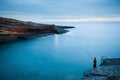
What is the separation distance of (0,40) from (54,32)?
138 feet

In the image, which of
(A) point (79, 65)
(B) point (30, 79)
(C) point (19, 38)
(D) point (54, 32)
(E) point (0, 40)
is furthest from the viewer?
(D) point (54, 32)

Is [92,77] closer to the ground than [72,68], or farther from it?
farther from it

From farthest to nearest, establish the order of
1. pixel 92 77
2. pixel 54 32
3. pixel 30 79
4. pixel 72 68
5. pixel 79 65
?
pixel 54 32
pixel 79 65
pixel 72 68
pixel 30 79
pixel 92 77

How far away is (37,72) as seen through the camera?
24.6 m

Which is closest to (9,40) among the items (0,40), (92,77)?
(0,40)

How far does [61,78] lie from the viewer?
72.3 feet

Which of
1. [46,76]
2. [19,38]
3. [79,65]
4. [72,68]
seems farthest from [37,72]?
[19,38]

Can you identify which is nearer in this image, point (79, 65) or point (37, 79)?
point (37, 79)

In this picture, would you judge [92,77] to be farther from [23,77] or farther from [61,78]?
[23,77]

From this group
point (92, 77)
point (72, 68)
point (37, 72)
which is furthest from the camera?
point (72, 68)

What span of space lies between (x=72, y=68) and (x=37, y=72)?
20.4 ft

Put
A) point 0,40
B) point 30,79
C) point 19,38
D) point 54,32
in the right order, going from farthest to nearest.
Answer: point 54,32 < point 19,38 < point 0,40 < point 30,79

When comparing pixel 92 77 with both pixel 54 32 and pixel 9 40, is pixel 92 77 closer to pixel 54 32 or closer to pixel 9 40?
pixel 9 40

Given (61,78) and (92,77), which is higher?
(92,77)
